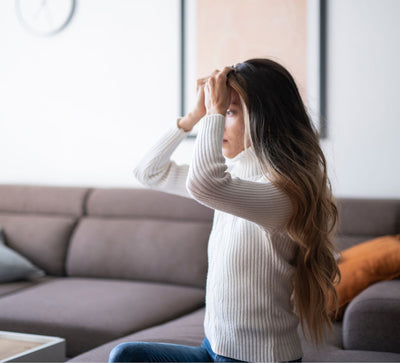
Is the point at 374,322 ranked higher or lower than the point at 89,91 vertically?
Result: lower

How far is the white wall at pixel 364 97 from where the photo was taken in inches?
105

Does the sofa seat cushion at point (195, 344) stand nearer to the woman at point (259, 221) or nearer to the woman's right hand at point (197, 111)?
the woman at point (259, 221)

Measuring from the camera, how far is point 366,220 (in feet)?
8.15

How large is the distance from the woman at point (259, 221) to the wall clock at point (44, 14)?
225cm

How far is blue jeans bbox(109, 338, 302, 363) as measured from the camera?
1304 millimetres

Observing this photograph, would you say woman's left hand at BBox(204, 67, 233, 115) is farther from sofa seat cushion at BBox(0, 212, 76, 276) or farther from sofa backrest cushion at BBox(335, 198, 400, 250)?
sofa seat cushion at BBox(0, 212, 76, 276)

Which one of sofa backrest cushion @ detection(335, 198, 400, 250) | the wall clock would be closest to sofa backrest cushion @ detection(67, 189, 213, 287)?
sofa backrest cushion @ detection(335, 198, 400, 250)

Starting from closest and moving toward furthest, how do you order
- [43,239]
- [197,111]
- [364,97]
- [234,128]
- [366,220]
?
[234,128], [197,111], [366,220], [364,97], [43,239]

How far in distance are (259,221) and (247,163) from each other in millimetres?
223

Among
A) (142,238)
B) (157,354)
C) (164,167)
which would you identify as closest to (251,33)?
(142,238)

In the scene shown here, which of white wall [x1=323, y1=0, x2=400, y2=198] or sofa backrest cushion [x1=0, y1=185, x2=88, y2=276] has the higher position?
white wall [x1=323, y1=0, x2=400, y2=198]

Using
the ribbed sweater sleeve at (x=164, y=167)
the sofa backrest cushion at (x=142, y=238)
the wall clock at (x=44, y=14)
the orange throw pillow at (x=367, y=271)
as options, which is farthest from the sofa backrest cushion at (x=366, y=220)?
the wall clock at (x=44, y=14)

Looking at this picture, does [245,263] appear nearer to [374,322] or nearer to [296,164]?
[296,164]

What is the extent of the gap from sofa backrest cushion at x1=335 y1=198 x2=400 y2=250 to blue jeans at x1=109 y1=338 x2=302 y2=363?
46.8 inches
